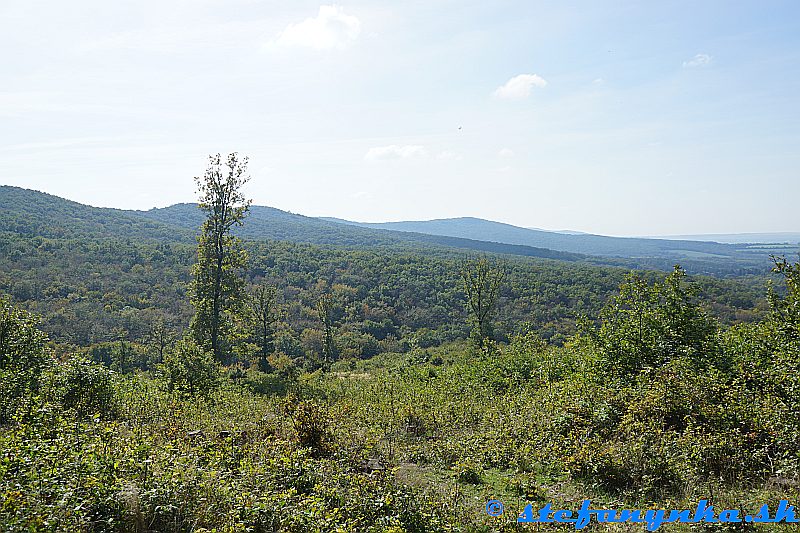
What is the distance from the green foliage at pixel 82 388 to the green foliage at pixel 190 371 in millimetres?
3780

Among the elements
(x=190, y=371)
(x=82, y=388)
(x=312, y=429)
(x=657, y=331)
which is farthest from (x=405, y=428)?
(x=190, y=371)

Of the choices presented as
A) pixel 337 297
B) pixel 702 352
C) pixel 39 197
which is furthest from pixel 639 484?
pixel 39 197

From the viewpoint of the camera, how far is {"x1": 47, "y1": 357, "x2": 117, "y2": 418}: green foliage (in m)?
9.44

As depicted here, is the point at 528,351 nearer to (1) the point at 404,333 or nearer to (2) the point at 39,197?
(1) the point at 404,333

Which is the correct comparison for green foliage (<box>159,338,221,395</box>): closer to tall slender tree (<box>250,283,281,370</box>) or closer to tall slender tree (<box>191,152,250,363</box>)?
tall slender tree (<box>191,152,250,363</box>)

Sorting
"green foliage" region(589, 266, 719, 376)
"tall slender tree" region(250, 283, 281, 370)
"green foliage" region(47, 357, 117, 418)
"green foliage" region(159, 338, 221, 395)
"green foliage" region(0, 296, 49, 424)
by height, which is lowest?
"tall slender tree" region(250, 283, 281, 370)

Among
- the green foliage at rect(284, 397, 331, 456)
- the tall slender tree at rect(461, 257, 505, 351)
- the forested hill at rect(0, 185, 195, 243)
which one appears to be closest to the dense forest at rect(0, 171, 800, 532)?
the green foliage at rect(284, 397, 331, 456)

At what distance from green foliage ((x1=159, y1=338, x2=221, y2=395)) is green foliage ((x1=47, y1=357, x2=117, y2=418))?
3780 mm

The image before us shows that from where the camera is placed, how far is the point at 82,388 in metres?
9.73

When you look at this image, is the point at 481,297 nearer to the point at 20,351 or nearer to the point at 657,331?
the point at 657,331

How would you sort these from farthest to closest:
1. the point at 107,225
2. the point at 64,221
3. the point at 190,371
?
the point at 107,225 < the point at 64,221 < the point at 190,371

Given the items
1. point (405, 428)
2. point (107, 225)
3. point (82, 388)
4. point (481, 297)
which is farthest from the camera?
point (107, 225)

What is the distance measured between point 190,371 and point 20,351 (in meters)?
4.73

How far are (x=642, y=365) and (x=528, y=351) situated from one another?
6555 millimetres
